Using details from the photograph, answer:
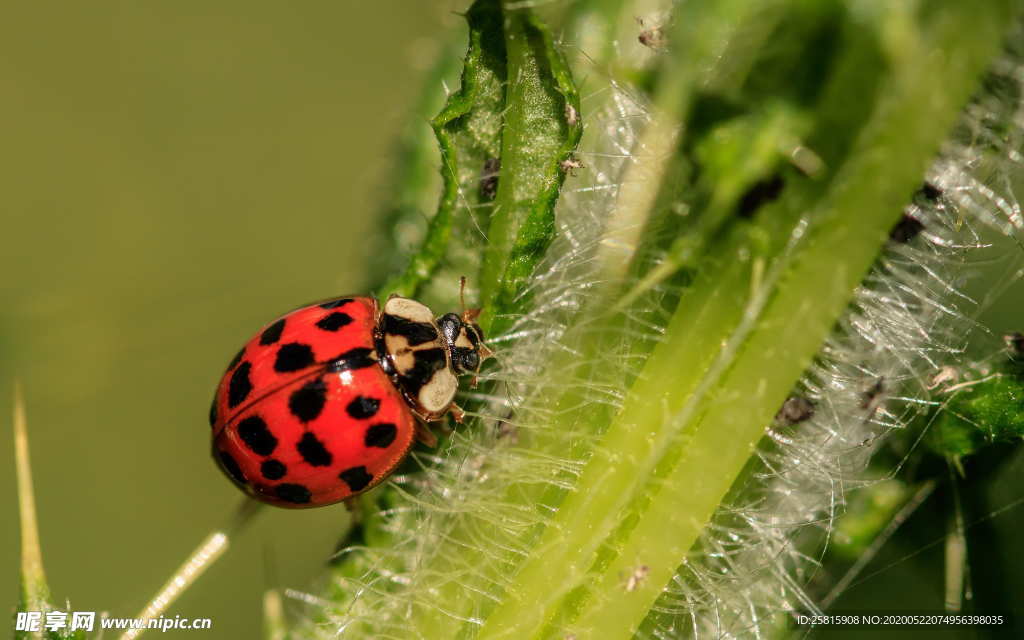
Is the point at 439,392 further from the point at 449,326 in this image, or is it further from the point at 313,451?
the point at 313,451

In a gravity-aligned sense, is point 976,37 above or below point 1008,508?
above

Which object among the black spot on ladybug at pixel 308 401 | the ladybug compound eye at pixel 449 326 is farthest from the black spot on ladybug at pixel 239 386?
the ladybug compound eye at pixel 449 326

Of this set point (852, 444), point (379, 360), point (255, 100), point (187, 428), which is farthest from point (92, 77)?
point (852, 444)

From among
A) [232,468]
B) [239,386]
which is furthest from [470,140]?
[232,468]

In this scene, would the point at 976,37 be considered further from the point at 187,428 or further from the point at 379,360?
the point at 187,428

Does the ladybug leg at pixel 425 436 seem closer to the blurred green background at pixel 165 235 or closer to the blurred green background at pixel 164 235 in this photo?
the blurred green background at pixel 165 235

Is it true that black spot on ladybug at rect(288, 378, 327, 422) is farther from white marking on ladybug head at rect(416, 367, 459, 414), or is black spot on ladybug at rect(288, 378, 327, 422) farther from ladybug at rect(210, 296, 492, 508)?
white marking on ladybug head at rect(416, 367, 459, 414)
